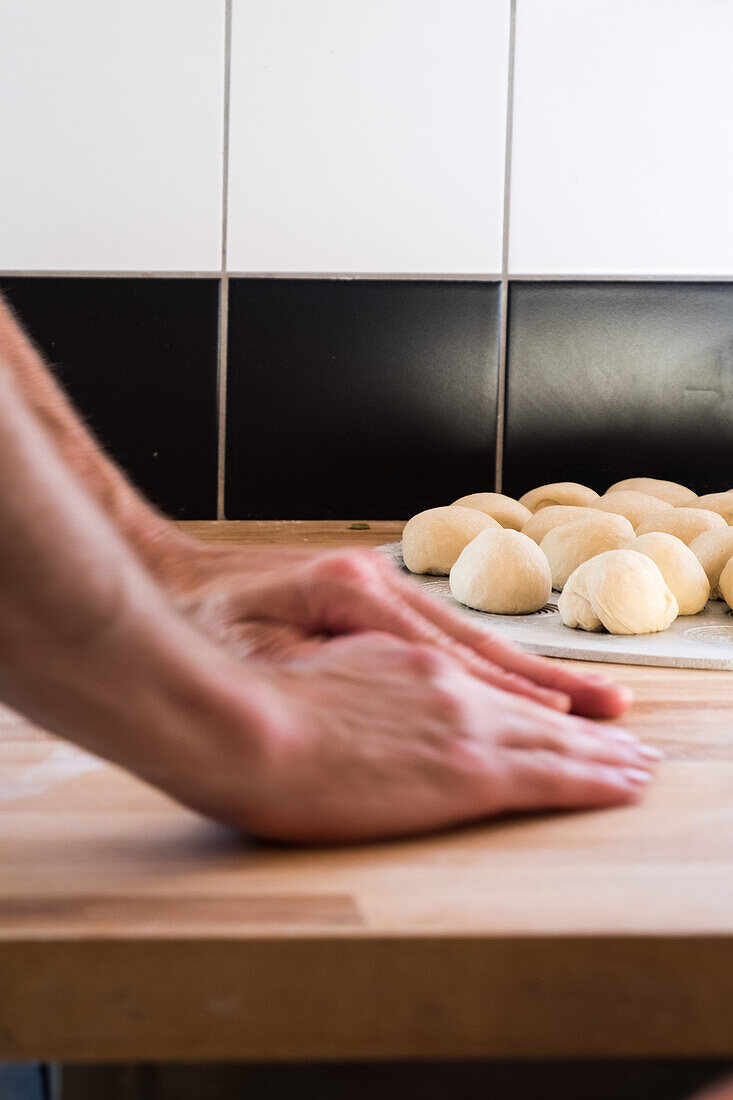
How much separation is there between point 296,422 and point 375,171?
41 cm

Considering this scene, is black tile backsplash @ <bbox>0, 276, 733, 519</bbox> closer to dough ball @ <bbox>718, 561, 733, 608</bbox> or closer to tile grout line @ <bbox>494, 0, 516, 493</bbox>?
tile grout line @ <bbox>494, 0, 516, 493</bbox>

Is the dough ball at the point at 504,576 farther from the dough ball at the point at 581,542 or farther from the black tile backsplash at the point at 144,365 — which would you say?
the black tile backsplash at the point at 144,365

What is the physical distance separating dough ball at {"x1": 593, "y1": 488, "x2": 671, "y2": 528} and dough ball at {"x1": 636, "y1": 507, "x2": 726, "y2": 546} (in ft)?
0.14

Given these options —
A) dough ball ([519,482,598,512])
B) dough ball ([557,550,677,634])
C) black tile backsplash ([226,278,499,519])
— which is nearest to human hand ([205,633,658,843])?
dough ball ([557,550,677,634])

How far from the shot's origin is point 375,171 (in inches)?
63.4

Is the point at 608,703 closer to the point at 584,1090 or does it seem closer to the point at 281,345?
the point at 584,1090

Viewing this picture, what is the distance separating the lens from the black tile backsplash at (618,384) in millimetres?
1650

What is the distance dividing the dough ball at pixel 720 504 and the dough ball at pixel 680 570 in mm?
303

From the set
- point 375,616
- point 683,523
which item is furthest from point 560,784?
point 683,523

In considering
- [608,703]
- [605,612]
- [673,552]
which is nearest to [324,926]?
[608,703]

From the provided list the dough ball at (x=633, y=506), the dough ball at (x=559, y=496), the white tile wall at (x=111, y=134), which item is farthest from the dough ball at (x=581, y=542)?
the white tile wall at (x=111, y=134)

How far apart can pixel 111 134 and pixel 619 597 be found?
1.16 metres

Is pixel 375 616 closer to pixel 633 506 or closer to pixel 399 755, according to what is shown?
pixel 399 755

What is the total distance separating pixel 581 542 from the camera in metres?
1.02
